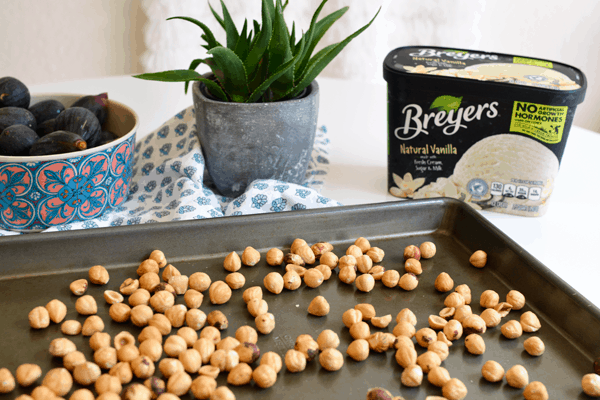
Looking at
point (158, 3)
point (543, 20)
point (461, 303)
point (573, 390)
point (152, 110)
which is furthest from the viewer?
point (543, 20)

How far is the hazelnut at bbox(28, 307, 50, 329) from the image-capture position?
0.62 metres

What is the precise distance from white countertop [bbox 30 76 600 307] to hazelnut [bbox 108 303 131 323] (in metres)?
0.44

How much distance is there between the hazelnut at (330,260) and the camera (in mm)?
757

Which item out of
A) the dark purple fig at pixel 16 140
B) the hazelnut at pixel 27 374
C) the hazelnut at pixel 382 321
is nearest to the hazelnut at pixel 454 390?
the hazelnut at pixel 382 321

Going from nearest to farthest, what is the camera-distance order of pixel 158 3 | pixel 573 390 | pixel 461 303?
pixel 573 390, pixel 461 303, pixel 158 3

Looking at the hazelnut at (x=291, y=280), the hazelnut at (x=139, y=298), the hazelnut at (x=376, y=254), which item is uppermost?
the hazelnut at (x=139, y=298)

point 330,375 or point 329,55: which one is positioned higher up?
point 329,55

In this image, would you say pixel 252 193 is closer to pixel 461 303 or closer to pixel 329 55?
pixel 329 55

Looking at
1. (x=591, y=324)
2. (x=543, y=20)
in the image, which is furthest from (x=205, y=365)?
(x=543, y=20)

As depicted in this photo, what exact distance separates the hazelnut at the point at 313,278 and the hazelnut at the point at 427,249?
0.54 feet

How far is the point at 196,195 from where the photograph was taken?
34.5 inches

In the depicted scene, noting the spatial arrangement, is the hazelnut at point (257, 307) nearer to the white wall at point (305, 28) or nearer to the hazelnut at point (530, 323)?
the hazelnut at point (530, 323)

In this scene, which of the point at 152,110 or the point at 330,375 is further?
the point at 152,110

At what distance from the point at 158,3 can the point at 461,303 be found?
60.3 inches
